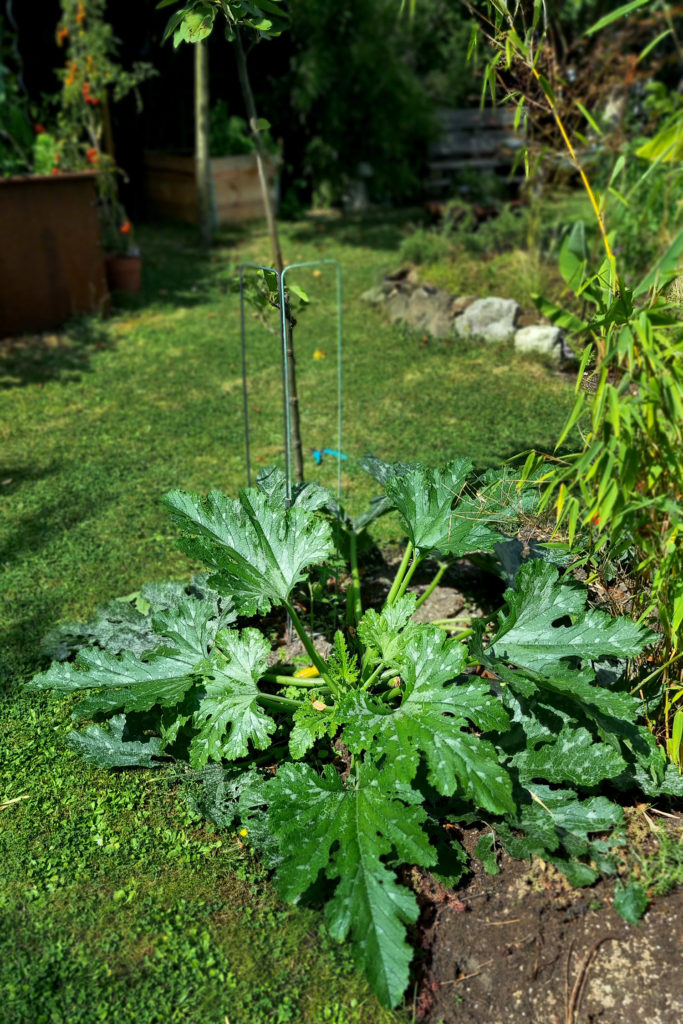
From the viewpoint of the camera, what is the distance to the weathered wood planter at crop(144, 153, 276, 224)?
963 centimetres

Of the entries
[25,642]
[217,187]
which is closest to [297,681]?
[25,642]

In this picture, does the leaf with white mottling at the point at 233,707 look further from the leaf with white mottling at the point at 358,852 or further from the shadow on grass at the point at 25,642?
the shadow on grass at the point at 25,642

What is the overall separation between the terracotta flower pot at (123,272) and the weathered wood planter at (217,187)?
8.79ft

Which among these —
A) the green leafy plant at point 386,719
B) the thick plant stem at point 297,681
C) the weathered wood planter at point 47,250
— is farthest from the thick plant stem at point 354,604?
the weathered wood planter at point 47,250

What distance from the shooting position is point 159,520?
4.11 m

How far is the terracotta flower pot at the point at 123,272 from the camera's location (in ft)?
23.7

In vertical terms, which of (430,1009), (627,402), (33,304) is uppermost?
(627,402)

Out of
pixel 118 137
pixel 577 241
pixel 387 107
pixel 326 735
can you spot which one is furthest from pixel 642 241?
pixel 118 137

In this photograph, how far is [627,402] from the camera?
1.96 m

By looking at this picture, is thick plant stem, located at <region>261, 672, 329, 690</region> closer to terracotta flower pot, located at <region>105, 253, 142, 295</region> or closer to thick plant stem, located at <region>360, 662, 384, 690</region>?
thick plant stem, located at <region>360, 662, 384, 690</region>

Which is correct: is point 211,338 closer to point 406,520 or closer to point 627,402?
point 406,520

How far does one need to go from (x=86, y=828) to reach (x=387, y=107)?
9169 mm

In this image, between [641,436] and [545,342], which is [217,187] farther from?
[641,436]

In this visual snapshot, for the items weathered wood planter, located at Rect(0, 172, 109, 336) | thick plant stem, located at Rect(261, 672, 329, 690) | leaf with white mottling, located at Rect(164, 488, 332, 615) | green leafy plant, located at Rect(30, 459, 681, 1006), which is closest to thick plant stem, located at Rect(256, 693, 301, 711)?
green leafy plant, located at Rect(30, 459, 681, 1006)
